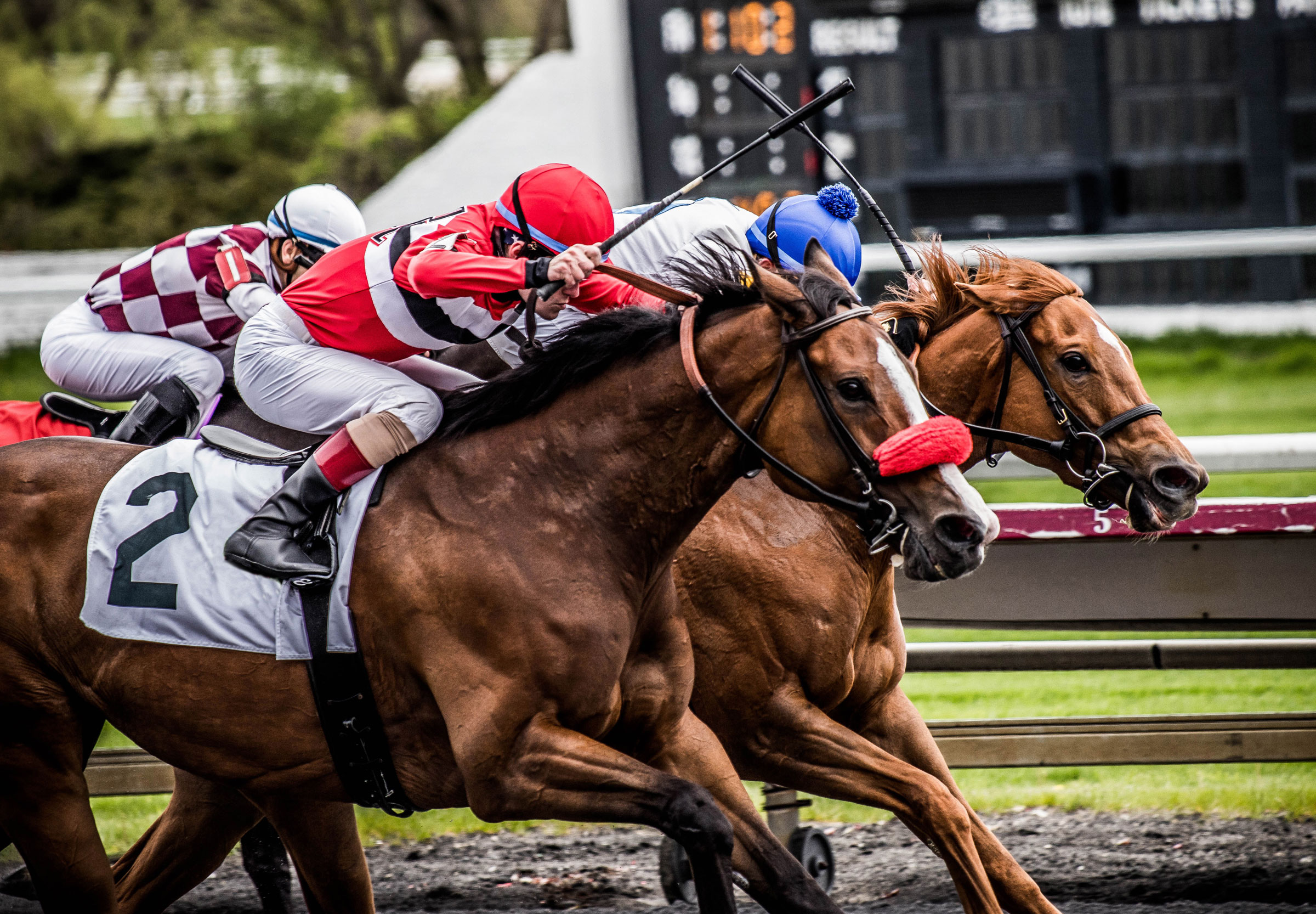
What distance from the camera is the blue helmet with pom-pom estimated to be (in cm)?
402

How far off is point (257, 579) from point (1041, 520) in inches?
91.3

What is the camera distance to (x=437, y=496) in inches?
128

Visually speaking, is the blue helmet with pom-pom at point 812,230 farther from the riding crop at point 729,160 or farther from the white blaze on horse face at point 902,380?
the white blaze on horse face at point 902,380

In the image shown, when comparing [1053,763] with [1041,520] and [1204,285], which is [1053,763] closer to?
[1041,520]

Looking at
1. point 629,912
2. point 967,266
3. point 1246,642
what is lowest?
point 629,912

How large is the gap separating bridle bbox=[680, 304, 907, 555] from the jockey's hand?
0.23m

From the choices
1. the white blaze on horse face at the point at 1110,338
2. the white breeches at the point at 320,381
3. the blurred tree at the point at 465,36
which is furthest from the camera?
the blurred tree at the point at 465,36

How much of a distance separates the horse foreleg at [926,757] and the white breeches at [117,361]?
2076 mm

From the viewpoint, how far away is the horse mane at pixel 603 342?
3.19 metres

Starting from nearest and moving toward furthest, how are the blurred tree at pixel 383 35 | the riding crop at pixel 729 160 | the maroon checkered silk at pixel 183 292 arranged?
the riding crop at pixel 729 160
the maroon checkered silk at pixel 183 292
the blurred tree at pixel 383 35

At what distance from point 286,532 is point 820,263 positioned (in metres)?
1.24

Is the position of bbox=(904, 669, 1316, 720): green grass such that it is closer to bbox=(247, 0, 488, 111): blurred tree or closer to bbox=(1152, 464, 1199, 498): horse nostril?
bbox=(1152, 464, 1199, 498): horse nostril

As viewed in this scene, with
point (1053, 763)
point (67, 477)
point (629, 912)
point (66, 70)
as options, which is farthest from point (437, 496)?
point (66, 70)

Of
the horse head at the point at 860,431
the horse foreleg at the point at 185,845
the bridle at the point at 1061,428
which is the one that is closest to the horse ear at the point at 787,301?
the horse head at the point at 860,431
